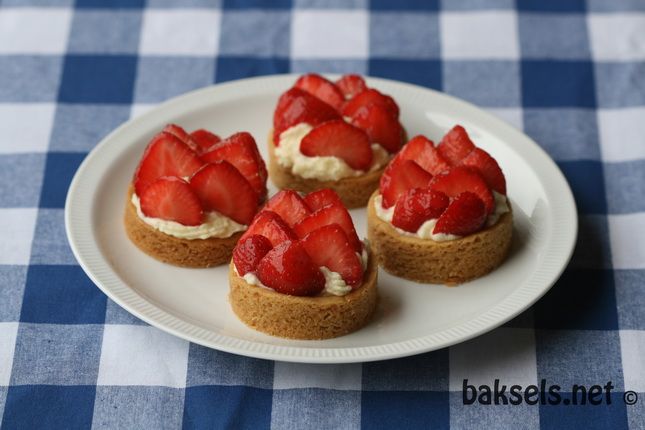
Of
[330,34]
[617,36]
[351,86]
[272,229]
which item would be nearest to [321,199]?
[272,229]

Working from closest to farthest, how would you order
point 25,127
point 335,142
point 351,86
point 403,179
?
point 403,179
point 335,142
point 351,86
point 25,127

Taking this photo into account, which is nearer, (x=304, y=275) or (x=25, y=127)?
(x=304, y=275)

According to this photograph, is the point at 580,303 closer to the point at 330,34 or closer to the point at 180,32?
the point at 330,34

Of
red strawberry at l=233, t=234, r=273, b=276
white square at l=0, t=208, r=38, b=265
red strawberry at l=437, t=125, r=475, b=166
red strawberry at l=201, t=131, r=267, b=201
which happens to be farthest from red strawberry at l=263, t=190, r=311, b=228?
white square at l=0, t=208, r=38, b=265

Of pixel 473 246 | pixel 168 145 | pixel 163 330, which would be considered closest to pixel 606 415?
pixel 473 246

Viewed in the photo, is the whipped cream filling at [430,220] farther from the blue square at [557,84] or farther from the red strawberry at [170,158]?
the blue square at [557,84]

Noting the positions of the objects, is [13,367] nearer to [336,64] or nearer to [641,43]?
[336,64]

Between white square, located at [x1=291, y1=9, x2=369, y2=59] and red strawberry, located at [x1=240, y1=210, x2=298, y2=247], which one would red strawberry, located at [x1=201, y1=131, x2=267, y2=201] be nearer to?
red strawberry, located at [x1=240, y1=210, x2=298, y2=247]

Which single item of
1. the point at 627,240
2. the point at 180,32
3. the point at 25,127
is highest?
the point at 180,32
